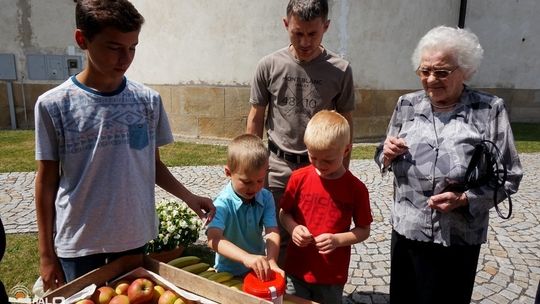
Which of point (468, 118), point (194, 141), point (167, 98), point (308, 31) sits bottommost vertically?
point (194, 141)

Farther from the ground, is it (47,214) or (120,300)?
(47,214)

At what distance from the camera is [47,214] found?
6.26 ft

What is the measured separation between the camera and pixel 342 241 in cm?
219

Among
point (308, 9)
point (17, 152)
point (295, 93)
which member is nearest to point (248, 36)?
point (17, 152)

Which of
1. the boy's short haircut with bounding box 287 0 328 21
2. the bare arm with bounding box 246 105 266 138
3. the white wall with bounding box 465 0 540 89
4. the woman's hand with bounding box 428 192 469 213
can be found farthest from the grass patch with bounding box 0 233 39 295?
the white wall with bounding box 465 0 540 89

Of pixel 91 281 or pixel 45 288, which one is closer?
pixel 91 281

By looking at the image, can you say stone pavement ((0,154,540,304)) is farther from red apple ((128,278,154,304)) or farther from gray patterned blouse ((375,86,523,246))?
red apple ((128,278,154,304))

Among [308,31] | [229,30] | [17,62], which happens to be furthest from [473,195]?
[17,62]

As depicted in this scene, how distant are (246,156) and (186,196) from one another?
41 centimetres

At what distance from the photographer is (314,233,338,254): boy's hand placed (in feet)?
7.01

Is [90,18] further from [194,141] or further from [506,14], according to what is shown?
[506,14]

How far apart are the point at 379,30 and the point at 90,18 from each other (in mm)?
9506

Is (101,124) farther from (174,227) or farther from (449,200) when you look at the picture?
(174,227)

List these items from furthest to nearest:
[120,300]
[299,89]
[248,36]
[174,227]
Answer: [248,36]
[174,227]
[299,89]
[120,300]
